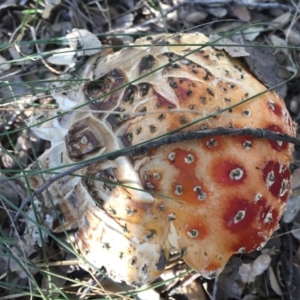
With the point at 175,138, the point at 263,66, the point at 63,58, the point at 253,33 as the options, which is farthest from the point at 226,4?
the point at 175,138

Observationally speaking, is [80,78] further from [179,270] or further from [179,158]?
[179,270]

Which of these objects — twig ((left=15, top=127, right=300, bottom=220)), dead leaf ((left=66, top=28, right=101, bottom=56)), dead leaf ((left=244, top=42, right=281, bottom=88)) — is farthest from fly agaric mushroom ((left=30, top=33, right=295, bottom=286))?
dead leaf ((left=66, top=28, right=101, bottom=56))

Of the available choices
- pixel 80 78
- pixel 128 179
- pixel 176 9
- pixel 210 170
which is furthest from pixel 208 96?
pixel 176 9

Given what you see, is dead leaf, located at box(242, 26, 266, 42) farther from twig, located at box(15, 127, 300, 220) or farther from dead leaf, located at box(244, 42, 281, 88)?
twig, located at box(15, 127, 300, 220)

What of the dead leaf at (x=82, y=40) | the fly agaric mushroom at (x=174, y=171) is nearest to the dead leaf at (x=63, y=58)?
the dead leaf at (x=82, y=40)

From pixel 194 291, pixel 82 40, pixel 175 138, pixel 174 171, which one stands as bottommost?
pixel 194 291

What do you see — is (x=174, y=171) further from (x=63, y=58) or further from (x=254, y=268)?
(x=63, y=58)

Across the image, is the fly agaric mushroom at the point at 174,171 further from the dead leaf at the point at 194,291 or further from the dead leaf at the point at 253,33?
the dead leaf at the point at 253,33

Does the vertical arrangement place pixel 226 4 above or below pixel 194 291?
above

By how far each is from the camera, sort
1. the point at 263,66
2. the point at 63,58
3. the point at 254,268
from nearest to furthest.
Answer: the point at 263,66 < the point at 254,268 < the point at 63,58
